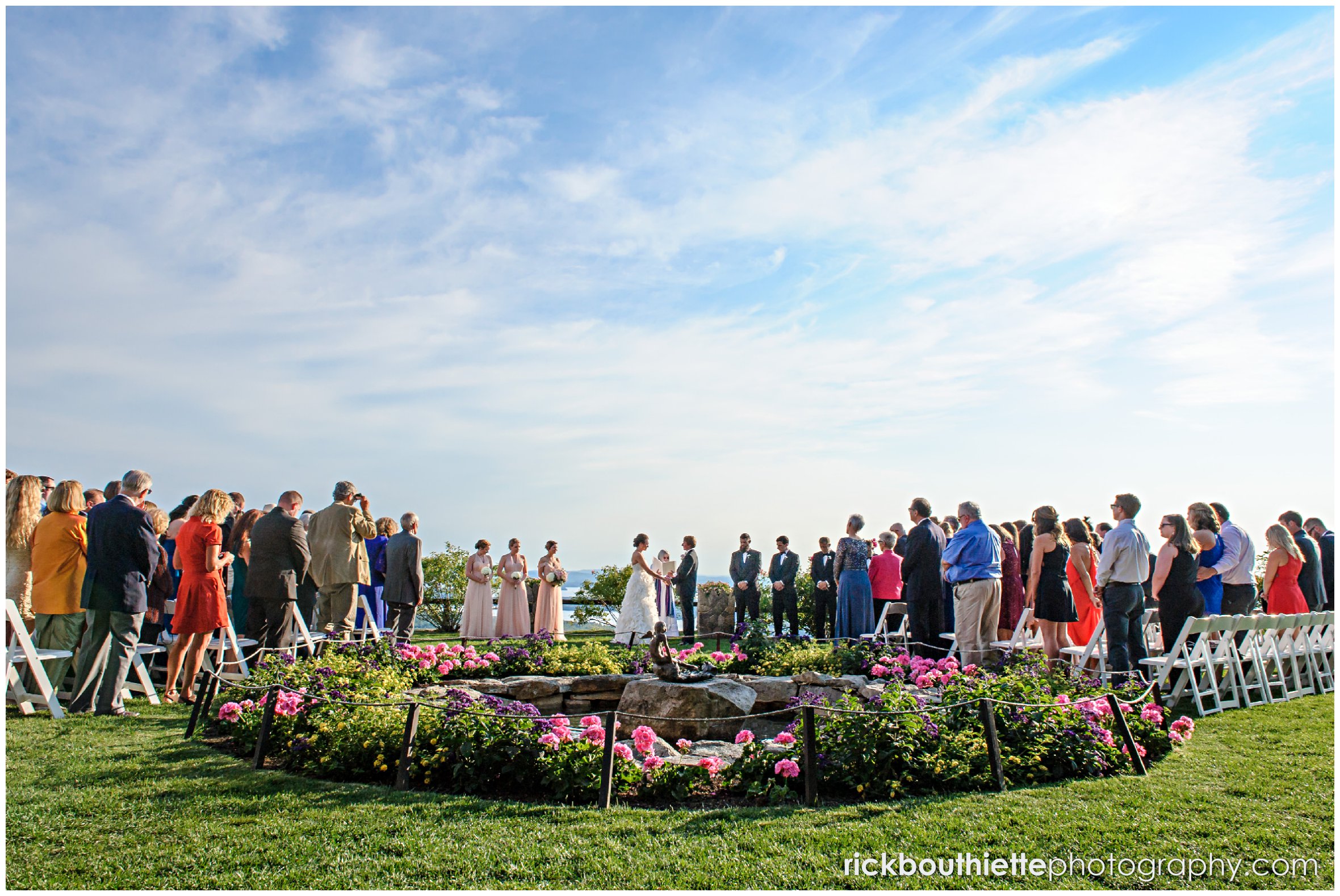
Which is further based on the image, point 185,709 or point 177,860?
point 185,709

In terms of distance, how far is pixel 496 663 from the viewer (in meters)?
9.28

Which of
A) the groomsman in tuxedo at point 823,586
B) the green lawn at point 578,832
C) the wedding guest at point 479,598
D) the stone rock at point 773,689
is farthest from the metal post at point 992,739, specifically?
the wedding guest at point 479,598

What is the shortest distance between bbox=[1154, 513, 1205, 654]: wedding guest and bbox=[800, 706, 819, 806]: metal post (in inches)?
200

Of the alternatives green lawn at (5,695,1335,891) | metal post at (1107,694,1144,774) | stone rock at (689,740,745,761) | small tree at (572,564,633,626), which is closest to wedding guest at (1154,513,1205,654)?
green lawn at (5,695,1335,891)

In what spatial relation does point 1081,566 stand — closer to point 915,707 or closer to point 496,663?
point 915,707

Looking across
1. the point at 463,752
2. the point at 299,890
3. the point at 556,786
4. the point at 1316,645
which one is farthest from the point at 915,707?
the point at 1316,645

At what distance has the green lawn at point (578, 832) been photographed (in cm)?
363

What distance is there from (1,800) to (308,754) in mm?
2141

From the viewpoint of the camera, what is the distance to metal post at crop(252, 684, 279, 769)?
5.55 metres

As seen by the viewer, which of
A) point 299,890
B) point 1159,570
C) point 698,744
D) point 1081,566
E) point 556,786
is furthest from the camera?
point 1081,566

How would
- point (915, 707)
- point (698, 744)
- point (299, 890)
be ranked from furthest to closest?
point (698, 744)
point (915, 707)
point (299, 890)

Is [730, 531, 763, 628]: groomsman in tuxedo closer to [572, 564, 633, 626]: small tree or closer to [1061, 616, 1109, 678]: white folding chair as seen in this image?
[572, 564, 633, 626]: small tree

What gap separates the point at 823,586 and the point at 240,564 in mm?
8984

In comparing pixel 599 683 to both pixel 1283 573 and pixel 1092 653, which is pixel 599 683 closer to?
pixel 1092 653
